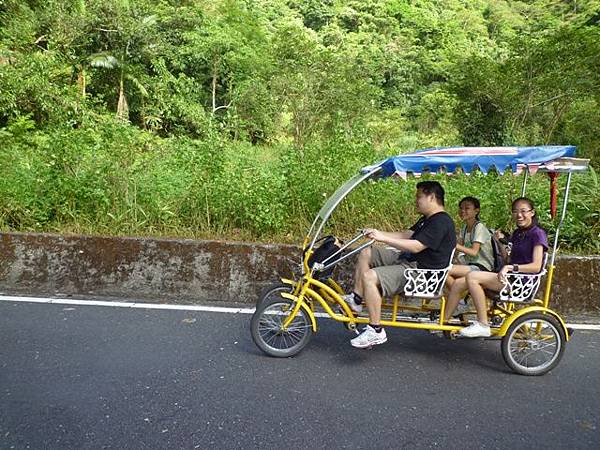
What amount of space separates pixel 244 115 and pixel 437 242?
16690 millimetres

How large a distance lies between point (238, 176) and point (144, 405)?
400 cm

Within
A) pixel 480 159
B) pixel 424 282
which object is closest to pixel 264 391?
pixel 424 282

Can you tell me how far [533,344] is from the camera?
4.03 m

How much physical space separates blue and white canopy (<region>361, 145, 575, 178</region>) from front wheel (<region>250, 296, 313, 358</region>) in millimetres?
1489

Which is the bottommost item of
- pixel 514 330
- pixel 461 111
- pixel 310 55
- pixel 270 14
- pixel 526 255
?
pixel 514 330

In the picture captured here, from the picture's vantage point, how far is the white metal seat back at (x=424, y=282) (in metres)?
4.00

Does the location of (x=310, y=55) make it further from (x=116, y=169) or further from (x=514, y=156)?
(x=514, y=156)

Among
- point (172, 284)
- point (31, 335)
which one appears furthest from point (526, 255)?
point (31, 335)

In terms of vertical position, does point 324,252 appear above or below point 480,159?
below

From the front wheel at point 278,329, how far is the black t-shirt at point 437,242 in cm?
114

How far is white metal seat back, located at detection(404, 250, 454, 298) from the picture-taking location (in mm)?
4004

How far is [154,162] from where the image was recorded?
7.50 meters

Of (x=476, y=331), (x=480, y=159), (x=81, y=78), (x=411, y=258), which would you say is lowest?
(x=476, y=331)

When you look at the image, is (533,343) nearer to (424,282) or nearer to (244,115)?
(424,282)
